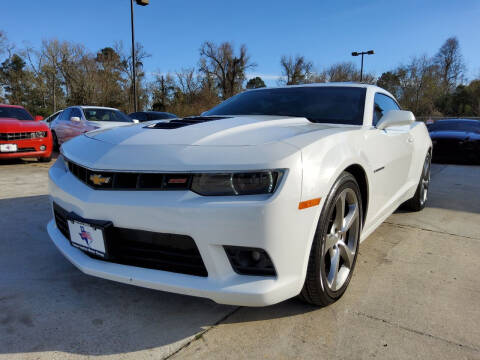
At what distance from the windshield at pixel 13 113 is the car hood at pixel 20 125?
15.6 inches

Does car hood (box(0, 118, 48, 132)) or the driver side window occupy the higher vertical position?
the driver side window

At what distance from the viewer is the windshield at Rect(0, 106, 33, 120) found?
721cm

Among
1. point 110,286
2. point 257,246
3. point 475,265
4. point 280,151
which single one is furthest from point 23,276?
point 475,265

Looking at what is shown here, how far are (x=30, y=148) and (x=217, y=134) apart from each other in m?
6.48

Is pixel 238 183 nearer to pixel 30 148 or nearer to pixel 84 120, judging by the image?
pixel 30 148

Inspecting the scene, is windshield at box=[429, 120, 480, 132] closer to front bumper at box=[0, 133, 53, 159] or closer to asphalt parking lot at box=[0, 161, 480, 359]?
asphalt parking lot at box=[0, 161, 480, 359]

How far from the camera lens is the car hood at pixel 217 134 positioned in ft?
5.52

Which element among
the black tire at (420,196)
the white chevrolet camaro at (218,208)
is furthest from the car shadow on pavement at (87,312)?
the black tire at (420,196)

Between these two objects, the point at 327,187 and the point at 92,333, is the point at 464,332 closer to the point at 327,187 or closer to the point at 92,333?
the point at 327,187

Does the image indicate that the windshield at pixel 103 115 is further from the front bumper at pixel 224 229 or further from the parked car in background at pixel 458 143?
the parked car in background at pixel 458 143

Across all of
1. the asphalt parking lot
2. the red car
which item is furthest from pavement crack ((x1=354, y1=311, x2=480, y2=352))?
the red car

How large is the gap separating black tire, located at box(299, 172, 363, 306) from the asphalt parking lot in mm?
98

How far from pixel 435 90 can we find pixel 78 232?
129ft

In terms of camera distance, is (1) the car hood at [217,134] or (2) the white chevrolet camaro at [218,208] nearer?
(2) the white chevrolet camaro at [218,208]
